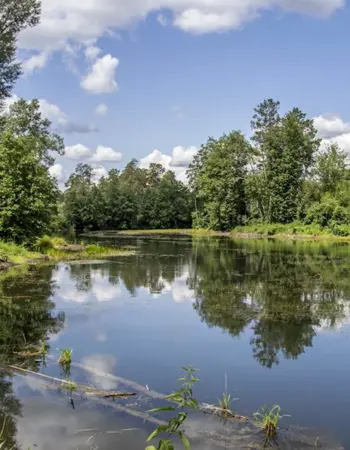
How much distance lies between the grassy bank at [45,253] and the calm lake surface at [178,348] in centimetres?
324

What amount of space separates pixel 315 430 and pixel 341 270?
22.5 metres

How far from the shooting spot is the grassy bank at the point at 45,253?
3003cm

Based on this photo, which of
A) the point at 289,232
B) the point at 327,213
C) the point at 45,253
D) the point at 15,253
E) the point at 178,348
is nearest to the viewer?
the point at 178,348

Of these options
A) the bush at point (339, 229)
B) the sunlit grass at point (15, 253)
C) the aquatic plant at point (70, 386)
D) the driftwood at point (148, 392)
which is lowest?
the driftwood at point (148, 392)

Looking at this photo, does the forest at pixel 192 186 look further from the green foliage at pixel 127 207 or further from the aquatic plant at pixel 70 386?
the aquatic plant at pixel 70 386

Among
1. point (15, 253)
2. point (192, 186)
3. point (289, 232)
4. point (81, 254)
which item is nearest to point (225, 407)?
point (15, 253)

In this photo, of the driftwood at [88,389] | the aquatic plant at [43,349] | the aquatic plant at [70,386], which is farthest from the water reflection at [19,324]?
the aquatic plant at [70,386]

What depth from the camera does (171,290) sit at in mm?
22562

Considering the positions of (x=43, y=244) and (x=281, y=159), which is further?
(x=281, y=159)

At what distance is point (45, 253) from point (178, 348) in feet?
79.4

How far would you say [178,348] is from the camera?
1300 cm

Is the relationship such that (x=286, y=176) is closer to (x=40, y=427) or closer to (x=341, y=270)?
(x=341, y=270)

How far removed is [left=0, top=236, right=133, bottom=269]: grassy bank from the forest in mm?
1377

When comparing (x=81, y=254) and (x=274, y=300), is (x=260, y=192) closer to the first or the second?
(x=81, y=254)
